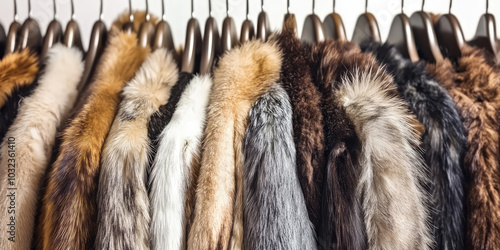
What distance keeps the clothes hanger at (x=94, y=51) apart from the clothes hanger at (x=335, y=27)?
0.50 m

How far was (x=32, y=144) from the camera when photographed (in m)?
0.63

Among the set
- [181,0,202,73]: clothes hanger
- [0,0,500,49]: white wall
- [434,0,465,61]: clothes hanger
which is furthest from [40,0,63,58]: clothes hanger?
[434,0,465,61]: clothes hanger

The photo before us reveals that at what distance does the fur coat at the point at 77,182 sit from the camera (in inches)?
22.4

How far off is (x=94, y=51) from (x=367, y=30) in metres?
0.58

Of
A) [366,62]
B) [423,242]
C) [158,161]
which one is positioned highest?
[366,62]

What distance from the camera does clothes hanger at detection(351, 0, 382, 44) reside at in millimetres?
785

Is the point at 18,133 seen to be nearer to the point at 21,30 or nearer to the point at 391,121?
the point at 21,30

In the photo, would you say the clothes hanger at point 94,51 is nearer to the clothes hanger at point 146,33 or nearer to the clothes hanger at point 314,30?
the clothes hanger at point 146,33

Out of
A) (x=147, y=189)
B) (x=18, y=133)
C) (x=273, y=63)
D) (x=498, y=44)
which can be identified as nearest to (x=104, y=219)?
(x=147, y=189)

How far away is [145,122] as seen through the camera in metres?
0.62

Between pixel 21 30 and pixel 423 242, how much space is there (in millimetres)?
876

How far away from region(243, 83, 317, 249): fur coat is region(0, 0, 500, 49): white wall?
0.76m

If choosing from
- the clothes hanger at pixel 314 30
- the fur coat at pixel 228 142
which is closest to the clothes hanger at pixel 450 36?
the clothes hanger at pixel 314 30

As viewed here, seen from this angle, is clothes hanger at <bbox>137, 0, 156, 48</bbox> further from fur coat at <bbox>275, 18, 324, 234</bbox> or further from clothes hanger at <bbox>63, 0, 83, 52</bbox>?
fur coat at <bbox>275, 18, 324, 234</bbox>
